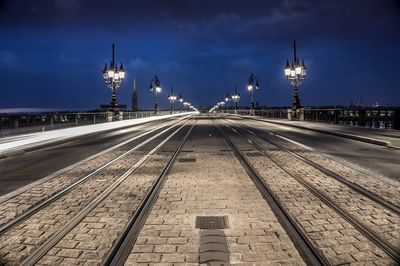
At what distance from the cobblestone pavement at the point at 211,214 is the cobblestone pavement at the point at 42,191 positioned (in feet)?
7.98

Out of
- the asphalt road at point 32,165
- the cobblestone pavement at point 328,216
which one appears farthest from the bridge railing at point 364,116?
the asphalt road at point 32,165

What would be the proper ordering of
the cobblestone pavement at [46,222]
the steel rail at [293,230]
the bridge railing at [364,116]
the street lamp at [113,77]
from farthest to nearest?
the street lamp at [113,77], the bridge railing at [364,116], the cobblestone pavement at [46,222], the steel rail at [293,230]

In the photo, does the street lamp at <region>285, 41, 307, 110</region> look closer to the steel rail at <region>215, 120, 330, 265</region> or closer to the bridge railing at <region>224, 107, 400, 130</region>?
the bridge railing at <region>224, 107, 400, 130</region>

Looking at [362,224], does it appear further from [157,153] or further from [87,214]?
[157,153]

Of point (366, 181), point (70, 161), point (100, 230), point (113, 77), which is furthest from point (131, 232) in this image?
point (113, 77)

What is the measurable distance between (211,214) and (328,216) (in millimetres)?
1955

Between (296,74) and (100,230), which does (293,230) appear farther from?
(296,74)

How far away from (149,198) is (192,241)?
2.63 m

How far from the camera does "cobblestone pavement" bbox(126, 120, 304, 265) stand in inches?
178

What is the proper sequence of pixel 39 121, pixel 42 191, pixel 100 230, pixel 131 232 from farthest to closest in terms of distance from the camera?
pixel 39 121 → pixel 42 191 → pixel 100 230 → pixel 131 232

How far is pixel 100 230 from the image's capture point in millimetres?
5586

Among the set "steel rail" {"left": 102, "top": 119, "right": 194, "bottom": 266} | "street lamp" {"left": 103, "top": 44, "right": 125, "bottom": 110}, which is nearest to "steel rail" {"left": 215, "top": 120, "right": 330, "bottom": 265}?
"steel rail" {"left": 102, "top": 119, "right": 194, "bottom": 266}

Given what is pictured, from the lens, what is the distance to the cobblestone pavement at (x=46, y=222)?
4.82m

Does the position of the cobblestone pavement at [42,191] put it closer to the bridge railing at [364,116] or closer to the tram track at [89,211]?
the tram track at [89,211]
